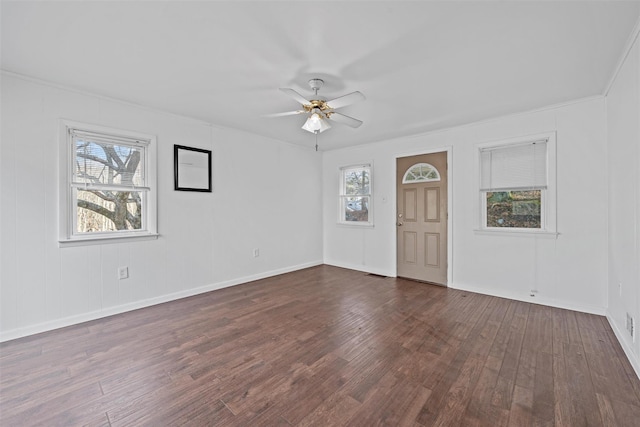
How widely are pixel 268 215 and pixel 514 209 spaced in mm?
3756

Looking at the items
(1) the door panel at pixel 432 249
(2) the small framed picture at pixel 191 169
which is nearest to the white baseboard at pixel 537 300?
(1) the door panel at pixel 432 249

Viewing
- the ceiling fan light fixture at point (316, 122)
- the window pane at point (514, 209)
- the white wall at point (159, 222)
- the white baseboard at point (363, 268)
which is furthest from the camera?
the white baseboard at point (363, 268)

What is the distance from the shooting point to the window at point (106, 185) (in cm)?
291

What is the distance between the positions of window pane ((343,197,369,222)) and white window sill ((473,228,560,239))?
1982 mm

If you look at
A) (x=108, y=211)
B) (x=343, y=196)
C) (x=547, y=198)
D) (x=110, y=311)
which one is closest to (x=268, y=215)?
(x=343, y=196)

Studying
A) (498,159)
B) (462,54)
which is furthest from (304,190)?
(462,54)

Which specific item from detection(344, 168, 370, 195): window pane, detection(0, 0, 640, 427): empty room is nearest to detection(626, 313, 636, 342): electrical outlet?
detection(0, 0, 640, 427): empty room

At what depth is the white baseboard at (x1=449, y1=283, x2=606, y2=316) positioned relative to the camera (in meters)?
3.13

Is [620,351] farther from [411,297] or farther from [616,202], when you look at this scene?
[411,297]

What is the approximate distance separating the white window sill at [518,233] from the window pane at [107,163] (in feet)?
15.3

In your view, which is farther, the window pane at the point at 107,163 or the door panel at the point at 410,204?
the door panel at the point at 410,204

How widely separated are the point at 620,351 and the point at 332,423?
2599mm

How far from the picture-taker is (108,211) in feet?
10.6

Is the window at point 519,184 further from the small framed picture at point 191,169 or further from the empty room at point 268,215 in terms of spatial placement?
the small framed picture at point 191,169
